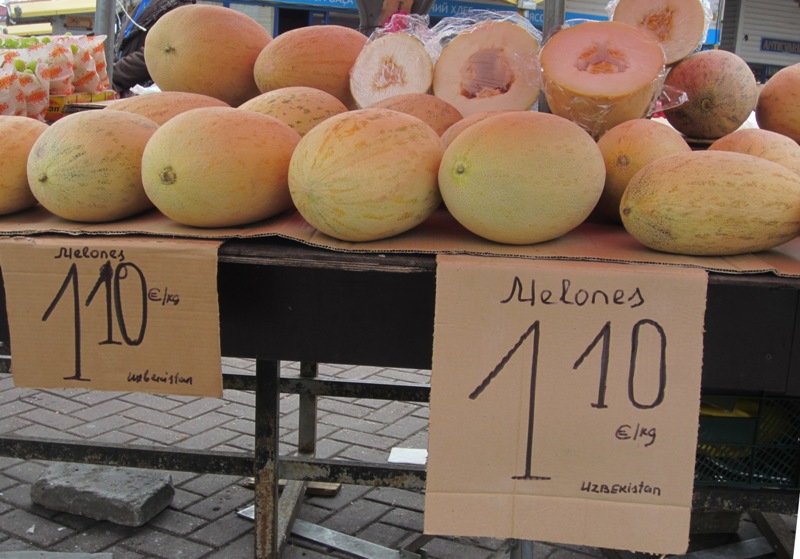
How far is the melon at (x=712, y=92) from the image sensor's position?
1.77 metres

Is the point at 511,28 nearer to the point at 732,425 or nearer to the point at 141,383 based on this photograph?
the point at 732,425

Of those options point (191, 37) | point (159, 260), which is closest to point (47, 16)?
point (191, 37)

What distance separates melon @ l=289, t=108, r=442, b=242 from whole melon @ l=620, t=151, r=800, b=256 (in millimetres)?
375

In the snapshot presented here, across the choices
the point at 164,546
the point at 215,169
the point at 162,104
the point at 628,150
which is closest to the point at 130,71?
A: the point at 162,104

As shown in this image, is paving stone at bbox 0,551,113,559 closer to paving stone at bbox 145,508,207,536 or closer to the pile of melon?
paving stone at bbox 145,508,207,536

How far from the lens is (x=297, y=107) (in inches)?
62.4

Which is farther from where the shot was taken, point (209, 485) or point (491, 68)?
point (209, 485)

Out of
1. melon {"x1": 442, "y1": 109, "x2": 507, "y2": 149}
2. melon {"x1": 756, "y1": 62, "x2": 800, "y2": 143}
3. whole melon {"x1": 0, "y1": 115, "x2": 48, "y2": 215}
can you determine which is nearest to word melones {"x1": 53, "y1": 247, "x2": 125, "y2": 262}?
whole melon {"x1": 0, "y1": 115, "x2": 48, "y2": 215}

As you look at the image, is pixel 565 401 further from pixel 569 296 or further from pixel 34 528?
pixel 34 528

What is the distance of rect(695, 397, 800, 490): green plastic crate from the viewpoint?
150cm

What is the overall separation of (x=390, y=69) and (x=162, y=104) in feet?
1.84

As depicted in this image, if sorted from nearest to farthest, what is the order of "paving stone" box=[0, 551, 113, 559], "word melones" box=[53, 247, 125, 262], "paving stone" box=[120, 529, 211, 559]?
"word melones" box=[53, 247, 125, 262]
"paving stone" box=[0, 551, 113, 559]
"paving stone" box=[120, 529, 211, 559]

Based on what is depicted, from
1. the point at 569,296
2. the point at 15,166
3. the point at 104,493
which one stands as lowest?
the point at 104,493

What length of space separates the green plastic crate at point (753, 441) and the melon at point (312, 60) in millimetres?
1181
